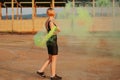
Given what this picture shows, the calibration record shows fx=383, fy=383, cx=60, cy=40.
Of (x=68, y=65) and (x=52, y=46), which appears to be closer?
(x=52, y=46)

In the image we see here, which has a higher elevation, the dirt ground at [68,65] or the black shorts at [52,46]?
the black shorts at [52,46]

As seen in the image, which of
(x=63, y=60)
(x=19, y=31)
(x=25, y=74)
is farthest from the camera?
(x=19, y=31)

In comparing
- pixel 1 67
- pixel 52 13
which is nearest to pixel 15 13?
pixel 1 67

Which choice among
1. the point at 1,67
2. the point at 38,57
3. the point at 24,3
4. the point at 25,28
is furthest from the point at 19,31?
the point at 1,67

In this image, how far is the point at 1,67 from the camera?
40.5ft

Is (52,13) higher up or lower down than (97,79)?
higher up

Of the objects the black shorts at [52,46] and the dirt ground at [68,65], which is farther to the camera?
the dirt ground at [68,65]

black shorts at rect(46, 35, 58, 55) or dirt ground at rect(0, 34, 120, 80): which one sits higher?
black shorts at rect(46, 35, 58, 55)

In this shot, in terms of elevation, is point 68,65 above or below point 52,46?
below

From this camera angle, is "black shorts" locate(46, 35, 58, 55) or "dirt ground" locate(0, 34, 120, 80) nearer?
"black shorts" locate(46, 35, 58, 55)

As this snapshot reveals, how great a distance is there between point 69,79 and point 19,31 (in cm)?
2404

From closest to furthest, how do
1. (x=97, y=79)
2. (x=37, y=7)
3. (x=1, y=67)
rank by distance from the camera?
(x=97, y=79)
(x=1, y=67)
(x=37, y=7)

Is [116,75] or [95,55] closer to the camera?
[116,75]

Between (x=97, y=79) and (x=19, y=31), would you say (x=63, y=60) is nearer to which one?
(x=97, y=79)
